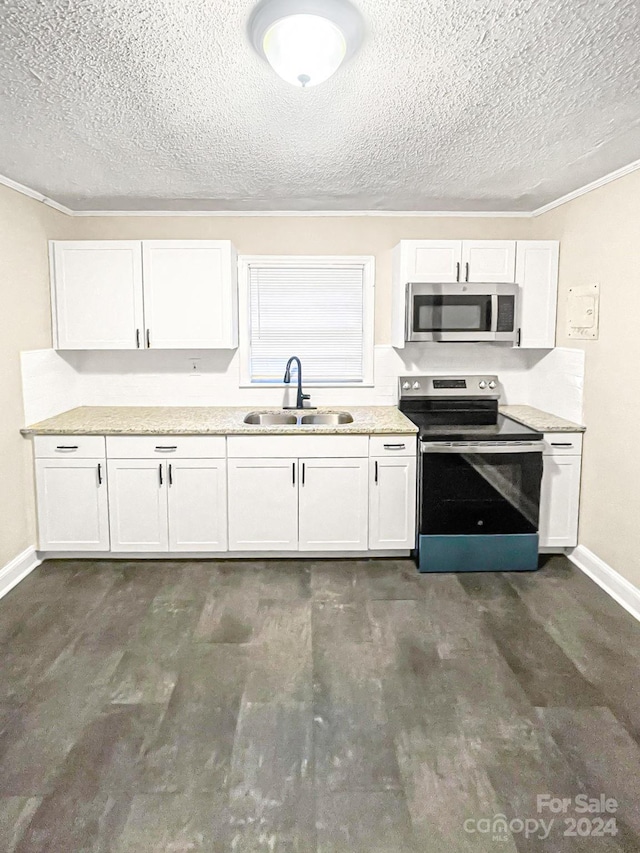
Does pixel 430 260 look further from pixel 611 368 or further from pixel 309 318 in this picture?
pixel 611 368

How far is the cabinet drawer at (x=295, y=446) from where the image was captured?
12.0 ft

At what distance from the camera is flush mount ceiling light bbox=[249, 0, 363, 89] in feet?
5.44

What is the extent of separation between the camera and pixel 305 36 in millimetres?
1767

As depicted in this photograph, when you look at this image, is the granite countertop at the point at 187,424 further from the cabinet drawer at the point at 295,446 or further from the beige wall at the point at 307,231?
the beige wall at the point at 307,231

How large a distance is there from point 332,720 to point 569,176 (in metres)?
2.99

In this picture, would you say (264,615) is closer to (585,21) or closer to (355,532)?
(355,532)

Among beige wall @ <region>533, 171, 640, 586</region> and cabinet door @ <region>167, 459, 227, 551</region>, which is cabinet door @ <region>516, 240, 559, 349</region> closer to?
beige wall @ <region>533, 171, 640, 586</region>

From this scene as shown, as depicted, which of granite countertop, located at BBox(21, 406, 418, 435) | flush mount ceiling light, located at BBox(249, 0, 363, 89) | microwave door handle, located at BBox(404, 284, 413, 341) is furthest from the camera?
microwave door handle, located at BBox(404, 284, 413, 341)

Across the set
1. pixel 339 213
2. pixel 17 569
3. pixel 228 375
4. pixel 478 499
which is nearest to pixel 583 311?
pixel 478 499

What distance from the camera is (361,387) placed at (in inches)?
Result: 171

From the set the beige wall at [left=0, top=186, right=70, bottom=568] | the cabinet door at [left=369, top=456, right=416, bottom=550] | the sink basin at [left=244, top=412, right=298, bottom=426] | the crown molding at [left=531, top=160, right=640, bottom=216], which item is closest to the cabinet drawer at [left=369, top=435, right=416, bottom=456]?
the cabinet door at [left=369, top=456, right=416, bottom=550]

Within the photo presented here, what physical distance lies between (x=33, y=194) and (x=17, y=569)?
223cm

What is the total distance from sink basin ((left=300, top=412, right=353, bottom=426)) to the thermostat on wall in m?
1.55

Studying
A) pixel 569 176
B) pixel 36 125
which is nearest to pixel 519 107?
pixel 569 176
